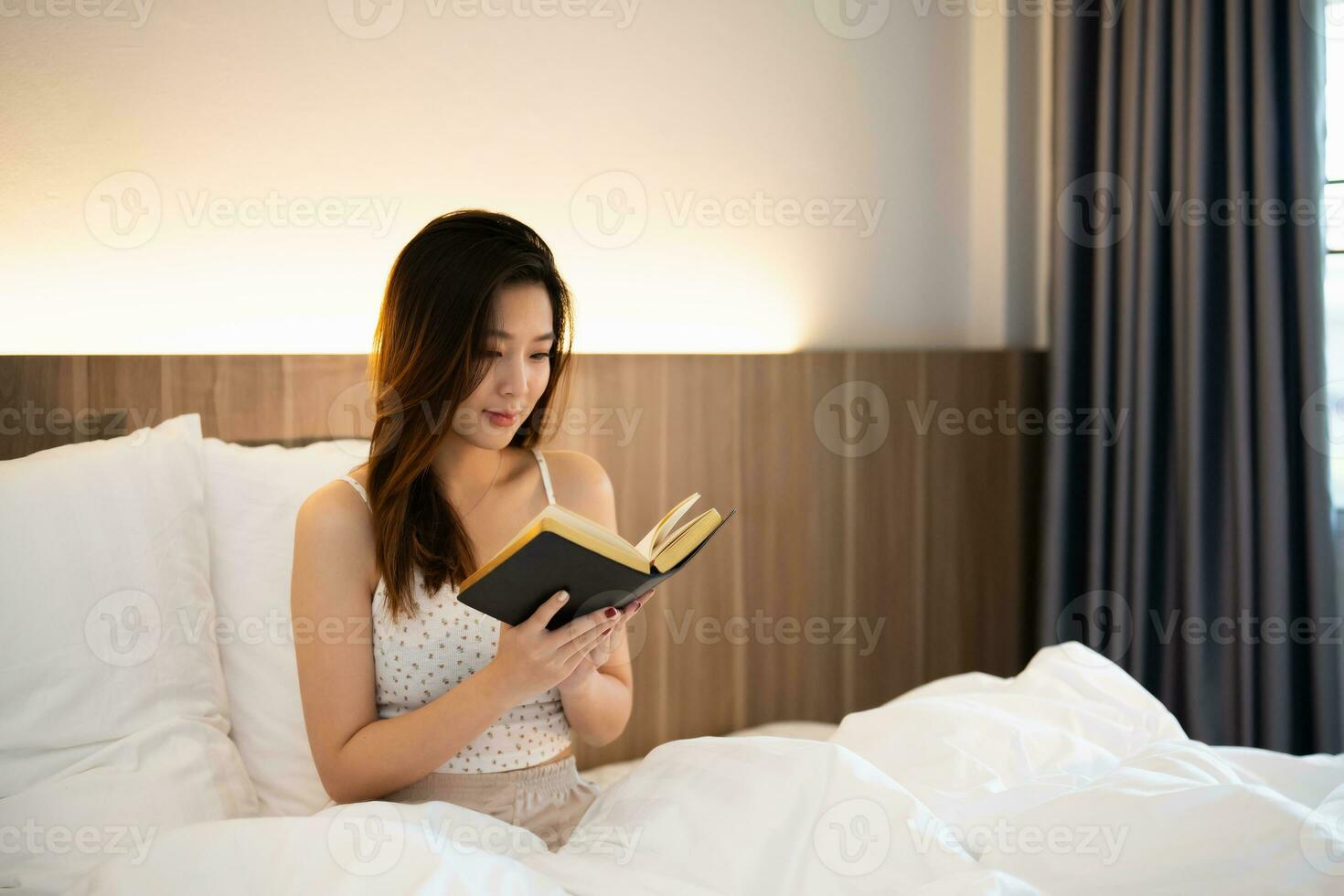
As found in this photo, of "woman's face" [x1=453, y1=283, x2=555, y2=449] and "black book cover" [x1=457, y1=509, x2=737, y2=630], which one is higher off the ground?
"woman's face" [x1=453, y1=283, x2=555, y2=449]

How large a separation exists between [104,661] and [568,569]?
2.48 feet

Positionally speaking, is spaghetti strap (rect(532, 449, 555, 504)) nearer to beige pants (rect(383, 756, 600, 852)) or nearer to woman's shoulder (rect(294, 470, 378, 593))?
woman's shoulder (rect(294, 470, 378, 593))

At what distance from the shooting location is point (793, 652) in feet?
7.91

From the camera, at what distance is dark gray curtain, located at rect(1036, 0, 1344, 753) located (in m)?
2.20

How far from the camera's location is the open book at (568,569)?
3.63ft

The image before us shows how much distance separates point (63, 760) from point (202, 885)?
506 millimetres

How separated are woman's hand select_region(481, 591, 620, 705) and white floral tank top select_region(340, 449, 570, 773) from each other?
15 centimetres

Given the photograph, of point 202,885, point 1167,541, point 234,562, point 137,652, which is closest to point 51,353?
point 234,562

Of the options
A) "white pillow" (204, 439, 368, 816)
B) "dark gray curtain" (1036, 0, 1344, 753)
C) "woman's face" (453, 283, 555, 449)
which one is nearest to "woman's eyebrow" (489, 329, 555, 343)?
"woman's face" (453, 283, 555, 449)

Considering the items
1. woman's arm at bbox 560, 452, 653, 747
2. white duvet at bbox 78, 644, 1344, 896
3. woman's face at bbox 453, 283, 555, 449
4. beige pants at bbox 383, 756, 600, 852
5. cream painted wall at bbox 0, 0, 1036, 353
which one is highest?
cream painted wall at bbox 0, 0, 1036, 353

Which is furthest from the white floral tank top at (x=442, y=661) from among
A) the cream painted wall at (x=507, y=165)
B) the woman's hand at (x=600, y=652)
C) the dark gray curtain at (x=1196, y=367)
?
the dark gray curtain at (x=1196, y=367)

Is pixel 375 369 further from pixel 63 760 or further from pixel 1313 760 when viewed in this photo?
pixel 1313 760

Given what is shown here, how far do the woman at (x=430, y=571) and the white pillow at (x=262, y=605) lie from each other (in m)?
0.28

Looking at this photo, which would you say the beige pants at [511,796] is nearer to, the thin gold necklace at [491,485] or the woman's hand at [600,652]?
the woman's hand at [600,652]
